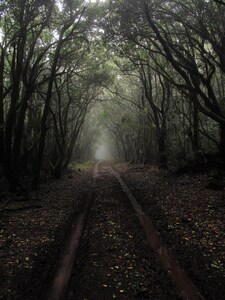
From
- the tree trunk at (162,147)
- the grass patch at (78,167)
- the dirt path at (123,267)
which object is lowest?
the dirt path at (123,267)

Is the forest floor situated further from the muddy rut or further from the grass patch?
the grass patch

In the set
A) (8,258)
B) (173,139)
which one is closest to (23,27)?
(8,258)

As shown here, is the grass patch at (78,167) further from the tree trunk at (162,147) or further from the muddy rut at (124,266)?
the muddy rut at (124,266)

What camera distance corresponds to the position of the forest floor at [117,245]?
5.30 meters

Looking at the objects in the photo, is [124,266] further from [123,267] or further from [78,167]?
[78,167]

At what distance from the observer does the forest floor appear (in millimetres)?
5301

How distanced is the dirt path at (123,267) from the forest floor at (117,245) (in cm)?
2

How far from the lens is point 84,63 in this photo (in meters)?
22.6

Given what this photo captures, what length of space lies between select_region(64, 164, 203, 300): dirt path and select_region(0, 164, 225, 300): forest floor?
2cm

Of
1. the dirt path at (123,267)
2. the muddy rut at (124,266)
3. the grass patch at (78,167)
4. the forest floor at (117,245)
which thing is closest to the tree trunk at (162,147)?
the forest floor at (117,245)

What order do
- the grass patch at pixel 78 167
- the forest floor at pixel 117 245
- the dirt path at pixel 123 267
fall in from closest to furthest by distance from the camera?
1. the dirt path at pixel 123 267
2. the forest floor at pixel 117 245
3. the grass patch at pixel 78 167

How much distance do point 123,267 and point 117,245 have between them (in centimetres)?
118

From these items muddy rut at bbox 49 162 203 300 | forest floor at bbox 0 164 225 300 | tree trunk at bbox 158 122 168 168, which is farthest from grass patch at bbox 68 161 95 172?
muddy rut at bbox 49 162 203 300

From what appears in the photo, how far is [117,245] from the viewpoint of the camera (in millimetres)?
7258
